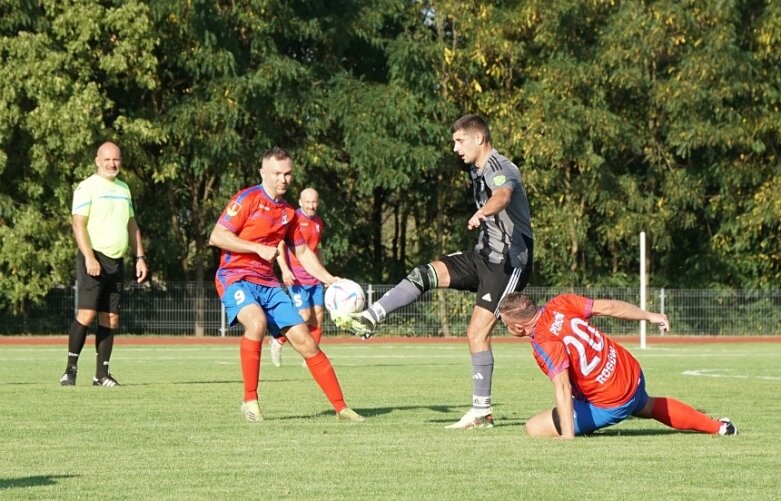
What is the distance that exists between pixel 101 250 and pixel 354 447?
6.40 meters

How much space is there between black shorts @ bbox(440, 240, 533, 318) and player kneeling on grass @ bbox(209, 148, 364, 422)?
97 centimetres

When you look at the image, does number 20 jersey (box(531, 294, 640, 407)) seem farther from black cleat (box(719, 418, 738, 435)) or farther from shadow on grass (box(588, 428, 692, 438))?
black cleat (box(719, 418, 738, 435))

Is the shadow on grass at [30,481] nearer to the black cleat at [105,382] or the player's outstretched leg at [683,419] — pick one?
the player's outstretched leg at [683,419]

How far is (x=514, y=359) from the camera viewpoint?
2200 cm

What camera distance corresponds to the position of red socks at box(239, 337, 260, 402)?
416 inches

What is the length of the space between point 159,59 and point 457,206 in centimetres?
872

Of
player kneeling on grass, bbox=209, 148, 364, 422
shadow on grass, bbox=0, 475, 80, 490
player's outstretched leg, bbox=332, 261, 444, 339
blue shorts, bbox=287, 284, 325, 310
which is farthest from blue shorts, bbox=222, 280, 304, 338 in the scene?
blue shorts, bbox=287, 284, 325, 310

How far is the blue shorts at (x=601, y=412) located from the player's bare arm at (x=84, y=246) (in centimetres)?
625

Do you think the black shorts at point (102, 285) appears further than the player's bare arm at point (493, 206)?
Yes

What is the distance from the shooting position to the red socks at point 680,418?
9.44 metres

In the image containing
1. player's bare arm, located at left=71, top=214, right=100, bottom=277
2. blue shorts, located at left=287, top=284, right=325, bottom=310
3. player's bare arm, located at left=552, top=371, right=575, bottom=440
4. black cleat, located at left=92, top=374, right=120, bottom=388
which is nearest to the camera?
player's bare arm, located at left=552, top=371, right=575, bottom=440

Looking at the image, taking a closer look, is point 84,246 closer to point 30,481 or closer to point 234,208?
point 234,208

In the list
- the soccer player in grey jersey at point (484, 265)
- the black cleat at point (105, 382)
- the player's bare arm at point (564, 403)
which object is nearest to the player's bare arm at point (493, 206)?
the soccer player in grey jersey at point (484, 265)

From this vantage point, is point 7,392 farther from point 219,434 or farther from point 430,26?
point 430,26
